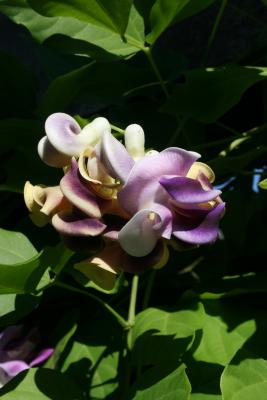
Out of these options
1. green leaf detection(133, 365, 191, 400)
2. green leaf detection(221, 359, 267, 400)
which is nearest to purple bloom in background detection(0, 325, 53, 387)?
green leaf detection(133, 365, 191, 400)

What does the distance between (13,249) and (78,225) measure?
276 millimetres

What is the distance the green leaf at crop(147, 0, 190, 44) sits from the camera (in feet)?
2.89

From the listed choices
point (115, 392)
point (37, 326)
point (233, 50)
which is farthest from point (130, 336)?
point (233, 50)

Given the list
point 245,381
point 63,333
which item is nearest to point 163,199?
point 245,381

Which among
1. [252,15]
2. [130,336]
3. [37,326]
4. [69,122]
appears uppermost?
[69,122]

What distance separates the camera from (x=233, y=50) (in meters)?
1.29

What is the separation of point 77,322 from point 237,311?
24 cm

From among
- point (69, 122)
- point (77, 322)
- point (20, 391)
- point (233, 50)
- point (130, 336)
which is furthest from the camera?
point (233, 50)

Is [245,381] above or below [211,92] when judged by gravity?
below

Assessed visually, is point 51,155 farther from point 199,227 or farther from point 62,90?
point 62,90

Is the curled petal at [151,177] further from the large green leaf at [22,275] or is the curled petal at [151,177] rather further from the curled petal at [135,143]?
the large green leaf at [22,275]

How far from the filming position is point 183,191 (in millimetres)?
638

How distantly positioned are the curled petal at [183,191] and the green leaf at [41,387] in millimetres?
323

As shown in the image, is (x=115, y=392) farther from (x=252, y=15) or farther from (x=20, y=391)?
(x=252, y=15)
